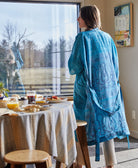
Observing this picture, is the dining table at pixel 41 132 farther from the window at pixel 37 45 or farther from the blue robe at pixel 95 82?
the window at pixel 37 45

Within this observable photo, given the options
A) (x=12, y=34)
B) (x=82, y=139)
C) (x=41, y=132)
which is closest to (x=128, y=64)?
(x=12, y=34)

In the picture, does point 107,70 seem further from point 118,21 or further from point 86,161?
point 118,21

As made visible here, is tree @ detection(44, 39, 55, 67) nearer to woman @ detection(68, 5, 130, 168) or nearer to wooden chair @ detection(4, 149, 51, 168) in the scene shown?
woman @ detection(68, 5, 130, 168)

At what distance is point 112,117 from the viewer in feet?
11.1

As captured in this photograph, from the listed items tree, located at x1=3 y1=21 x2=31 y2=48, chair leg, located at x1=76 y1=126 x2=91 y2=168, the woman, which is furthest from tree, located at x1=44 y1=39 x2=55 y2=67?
chair leg, located at x1=76 y1=126 x2=91 y2=168

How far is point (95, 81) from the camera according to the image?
3.30 metres

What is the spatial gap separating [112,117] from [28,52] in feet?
7.38

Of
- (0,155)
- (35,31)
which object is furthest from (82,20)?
(35,31)

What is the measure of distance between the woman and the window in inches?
77.2

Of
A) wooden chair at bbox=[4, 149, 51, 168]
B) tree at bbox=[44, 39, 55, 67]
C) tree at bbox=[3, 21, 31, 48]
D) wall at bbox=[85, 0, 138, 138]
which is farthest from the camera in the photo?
tree at bbox=[44, 39, 55, 67]

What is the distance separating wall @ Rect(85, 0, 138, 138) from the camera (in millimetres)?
4969

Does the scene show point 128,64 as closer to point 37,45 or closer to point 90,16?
point 37,45

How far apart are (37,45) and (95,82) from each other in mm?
2149

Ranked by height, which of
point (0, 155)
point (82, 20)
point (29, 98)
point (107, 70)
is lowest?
point (0, 155)
